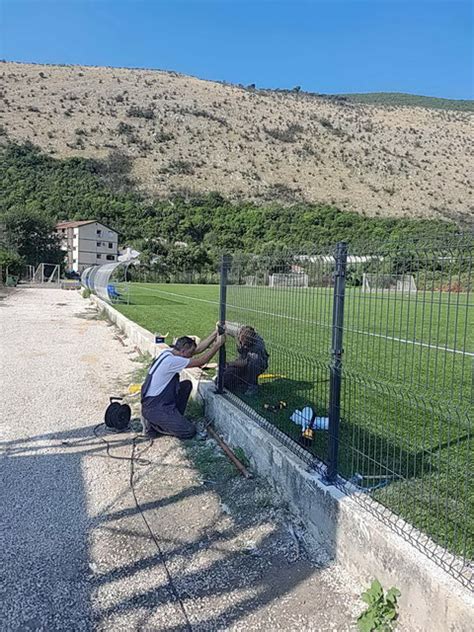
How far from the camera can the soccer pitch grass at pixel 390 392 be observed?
3199mm

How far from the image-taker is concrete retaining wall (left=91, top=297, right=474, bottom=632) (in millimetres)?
2412

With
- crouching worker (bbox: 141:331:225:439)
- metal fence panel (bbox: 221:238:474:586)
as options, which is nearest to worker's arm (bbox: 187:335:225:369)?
crouching worker (bbox: 141:331:225:439)

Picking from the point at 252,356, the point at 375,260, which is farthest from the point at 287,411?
the point at 375,260

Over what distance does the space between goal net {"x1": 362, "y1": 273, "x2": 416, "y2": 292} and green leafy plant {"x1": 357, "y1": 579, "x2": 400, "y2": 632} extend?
1628mm

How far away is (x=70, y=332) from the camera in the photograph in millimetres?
14195

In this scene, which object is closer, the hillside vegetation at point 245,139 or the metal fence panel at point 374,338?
the metal fence panel at point 374,338

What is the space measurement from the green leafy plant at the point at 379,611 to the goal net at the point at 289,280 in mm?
2245

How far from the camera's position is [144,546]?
3.53 m

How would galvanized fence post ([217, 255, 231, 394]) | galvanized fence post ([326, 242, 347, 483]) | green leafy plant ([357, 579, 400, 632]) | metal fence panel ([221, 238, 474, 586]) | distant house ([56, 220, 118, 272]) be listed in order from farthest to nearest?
1. distant house ([56, 220, 118, 272])
2. galvanized fence post ([217, 255, 231, 394])
3. galvanized fence post ([326, 242, 347, 483])
4. metal fence panel ([221, 238, 474, 586])
5. green leafy plant ([357, 579, 400, 632])

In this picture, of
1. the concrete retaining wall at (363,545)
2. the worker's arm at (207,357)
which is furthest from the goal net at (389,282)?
the worker's arm at (207,357)

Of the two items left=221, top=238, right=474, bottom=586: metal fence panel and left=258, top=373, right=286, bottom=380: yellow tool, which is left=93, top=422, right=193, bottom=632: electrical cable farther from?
left=258, top=373, right=286, bottom=380: yellow tool

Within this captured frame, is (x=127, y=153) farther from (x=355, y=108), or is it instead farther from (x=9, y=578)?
(x=9, y=578)

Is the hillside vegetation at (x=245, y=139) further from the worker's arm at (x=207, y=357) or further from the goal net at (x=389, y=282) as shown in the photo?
the goal net at (x=389, y=282)

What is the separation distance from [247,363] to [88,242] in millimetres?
68881
